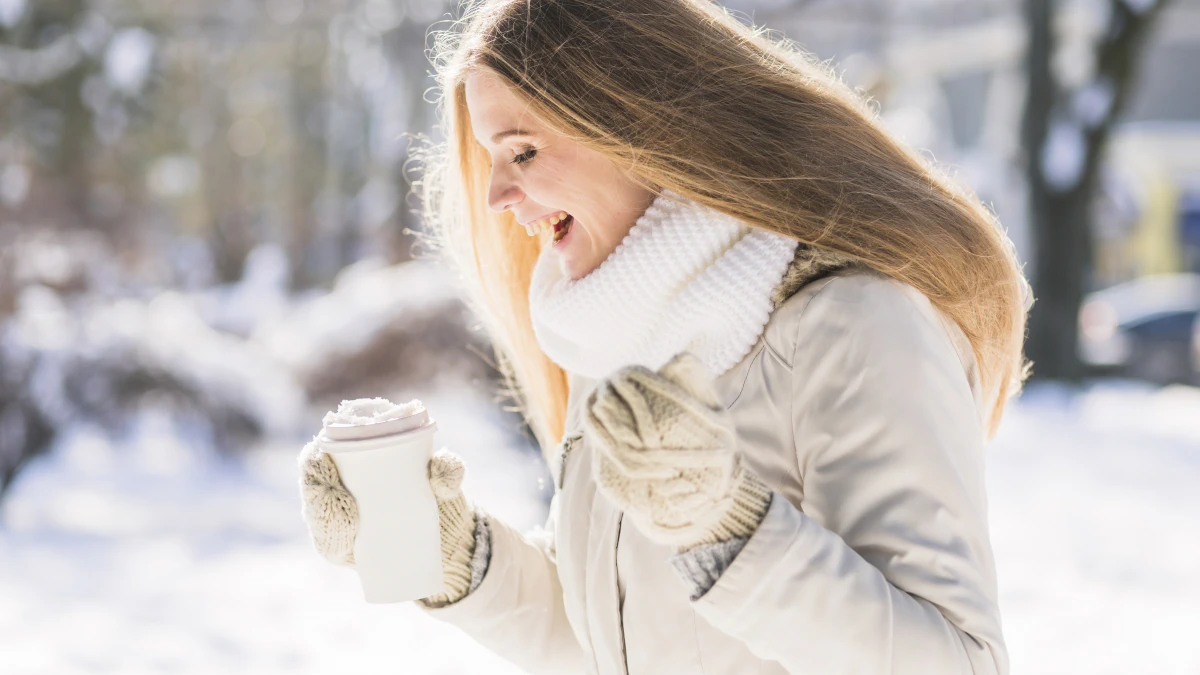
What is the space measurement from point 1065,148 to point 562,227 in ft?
32.2

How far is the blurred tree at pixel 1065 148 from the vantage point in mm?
9922

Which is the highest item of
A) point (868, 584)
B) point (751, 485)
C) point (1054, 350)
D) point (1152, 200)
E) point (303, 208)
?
point (303, 208)

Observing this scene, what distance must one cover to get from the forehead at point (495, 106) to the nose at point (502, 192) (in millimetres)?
60

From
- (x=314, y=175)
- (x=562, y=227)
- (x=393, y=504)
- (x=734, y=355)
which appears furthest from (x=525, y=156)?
(x=314, y=175)

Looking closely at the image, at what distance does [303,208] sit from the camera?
2956 centimetres

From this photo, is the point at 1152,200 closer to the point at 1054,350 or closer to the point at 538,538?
the point at 1054,350

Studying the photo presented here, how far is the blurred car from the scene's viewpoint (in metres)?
12.2

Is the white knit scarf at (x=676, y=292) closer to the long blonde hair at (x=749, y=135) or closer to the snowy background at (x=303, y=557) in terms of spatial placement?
the long blonde hair at (x=749, y=135)

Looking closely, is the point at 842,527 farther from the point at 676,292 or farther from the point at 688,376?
the point at 676,292

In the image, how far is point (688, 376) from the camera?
110 cm

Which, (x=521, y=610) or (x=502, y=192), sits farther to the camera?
(x=521, y=610)

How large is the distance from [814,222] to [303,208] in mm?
29699

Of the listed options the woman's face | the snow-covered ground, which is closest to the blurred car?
the snow-covered ground

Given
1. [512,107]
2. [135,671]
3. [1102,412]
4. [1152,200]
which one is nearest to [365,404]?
[512,107]
